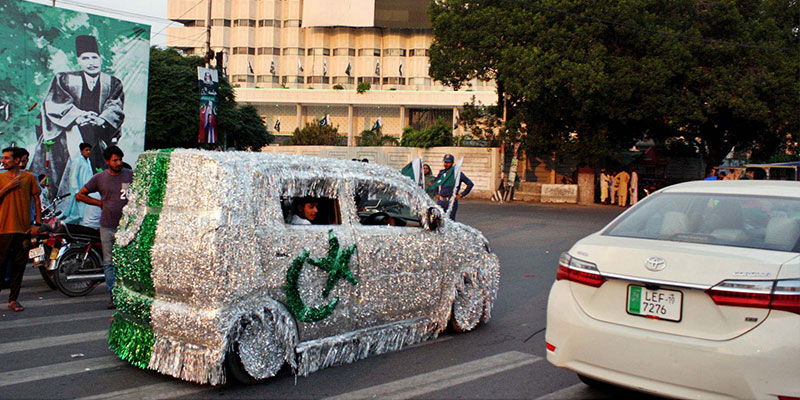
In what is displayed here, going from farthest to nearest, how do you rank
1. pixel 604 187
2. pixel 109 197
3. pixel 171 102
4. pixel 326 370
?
pixel 604 187, pixel 171 102, pixel 109 197, pixel 326 370

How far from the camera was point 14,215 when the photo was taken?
26.1 feet

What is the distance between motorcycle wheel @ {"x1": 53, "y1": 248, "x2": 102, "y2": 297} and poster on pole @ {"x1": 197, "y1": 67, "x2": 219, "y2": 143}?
26.8ft

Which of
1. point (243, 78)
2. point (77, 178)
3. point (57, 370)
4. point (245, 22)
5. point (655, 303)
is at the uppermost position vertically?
point (245, 22)

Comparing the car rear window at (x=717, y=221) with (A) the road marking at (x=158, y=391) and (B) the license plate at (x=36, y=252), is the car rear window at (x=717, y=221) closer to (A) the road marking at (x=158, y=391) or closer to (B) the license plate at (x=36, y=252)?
(A) the road marking at (x=158, y=391)

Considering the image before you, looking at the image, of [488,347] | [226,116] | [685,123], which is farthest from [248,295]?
[685,123]

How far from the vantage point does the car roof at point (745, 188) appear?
5020 millimetres

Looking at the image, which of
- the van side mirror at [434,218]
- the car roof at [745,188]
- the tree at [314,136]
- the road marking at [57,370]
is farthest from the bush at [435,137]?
the car roof at [745,188]

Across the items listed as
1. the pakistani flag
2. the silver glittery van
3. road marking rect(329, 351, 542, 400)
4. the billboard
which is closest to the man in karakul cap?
the billboard

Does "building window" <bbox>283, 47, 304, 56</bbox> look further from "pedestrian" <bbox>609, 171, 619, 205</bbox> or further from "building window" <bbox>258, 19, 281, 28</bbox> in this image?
"pedestrian" <bbox>609, 171, 619, 205</bbox>

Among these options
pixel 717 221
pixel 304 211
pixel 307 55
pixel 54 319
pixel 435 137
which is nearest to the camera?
pixel 717 221

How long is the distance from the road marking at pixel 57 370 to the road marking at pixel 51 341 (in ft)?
2.44

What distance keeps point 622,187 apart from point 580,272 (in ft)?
97.7

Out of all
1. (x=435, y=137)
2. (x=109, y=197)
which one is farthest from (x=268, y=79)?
(x=109, y=197)

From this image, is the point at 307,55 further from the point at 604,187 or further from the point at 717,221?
the point at 717,221
